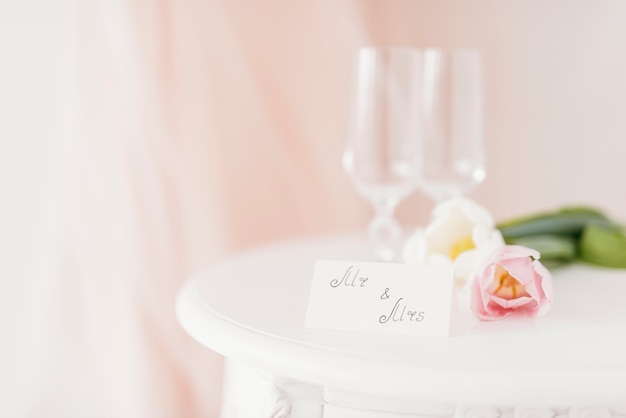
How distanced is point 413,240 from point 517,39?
42.1 inches

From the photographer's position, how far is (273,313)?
0.89 metres

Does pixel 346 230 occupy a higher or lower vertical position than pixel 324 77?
lower

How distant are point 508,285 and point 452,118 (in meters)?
0.39

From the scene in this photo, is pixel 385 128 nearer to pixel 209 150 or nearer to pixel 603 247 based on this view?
pixel 603 247

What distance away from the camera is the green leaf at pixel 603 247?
45.1 inches

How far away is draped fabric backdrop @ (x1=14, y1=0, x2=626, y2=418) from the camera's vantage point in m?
1.50

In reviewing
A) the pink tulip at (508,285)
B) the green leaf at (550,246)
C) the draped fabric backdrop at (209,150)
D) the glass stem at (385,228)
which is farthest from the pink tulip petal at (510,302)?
the draped fabric backdrop at (209,150)

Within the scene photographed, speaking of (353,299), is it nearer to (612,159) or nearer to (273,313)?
(273,313)

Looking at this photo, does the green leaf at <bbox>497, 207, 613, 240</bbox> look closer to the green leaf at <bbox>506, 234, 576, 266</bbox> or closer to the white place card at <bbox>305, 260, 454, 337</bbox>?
the green leaf at <bbox>506, 234, 576, 266</bbox>

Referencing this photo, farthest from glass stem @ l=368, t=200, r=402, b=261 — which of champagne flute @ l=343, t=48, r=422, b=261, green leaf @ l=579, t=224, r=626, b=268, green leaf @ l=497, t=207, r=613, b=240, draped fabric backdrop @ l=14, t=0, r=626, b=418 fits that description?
draped fabric backdrop @ l=14, t=0, r=626, b=418

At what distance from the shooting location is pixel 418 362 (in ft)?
2.35

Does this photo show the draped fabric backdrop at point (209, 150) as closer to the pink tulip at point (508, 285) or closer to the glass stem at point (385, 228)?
the glass stem at point (385, 228)

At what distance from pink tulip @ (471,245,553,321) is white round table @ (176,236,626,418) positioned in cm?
2

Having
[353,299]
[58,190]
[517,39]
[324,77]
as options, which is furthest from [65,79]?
[517,39]
